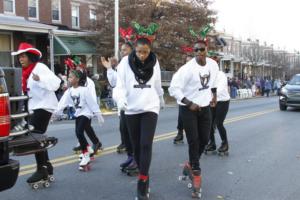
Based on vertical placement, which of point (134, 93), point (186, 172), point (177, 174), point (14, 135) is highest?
point (134, 93)

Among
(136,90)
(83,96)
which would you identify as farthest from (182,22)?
(136,90)

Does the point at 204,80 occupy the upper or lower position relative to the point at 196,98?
upper

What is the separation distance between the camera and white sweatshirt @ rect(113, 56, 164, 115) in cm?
553

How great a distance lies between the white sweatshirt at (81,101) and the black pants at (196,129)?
6.47 ft

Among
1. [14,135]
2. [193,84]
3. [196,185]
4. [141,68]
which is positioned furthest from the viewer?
[193,84]

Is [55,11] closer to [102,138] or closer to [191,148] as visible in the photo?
[102,138]

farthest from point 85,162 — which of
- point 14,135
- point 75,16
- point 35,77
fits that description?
point 75,16

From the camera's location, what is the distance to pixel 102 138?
11.3 meters

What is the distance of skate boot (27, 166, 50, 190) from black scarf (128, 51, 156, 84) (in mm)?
1897

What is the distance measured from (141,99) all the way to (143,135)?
43 centimetres

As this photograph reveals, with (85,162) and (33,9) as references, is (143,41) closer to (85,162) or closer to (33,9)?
(85,162)

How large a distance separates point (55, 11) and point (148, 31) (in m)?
26.2

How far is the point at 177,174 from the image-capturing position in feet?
24.0

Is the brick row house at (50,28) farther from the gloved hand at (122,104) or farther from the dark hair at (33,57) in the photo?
the gloved hand at (122,104)
